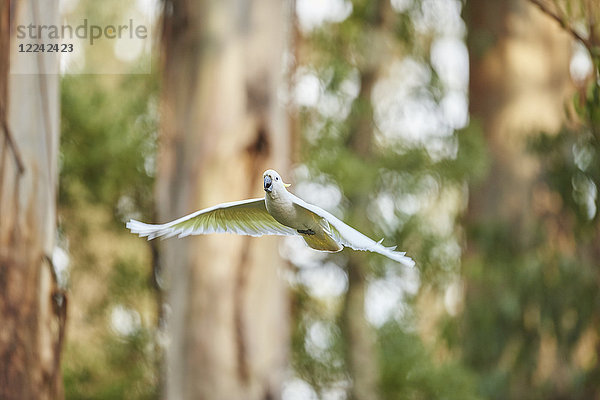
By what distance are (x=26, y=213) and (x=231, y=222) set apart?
0.56 m

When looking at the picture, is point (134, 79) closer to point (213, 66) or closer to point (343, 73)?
point (343, 73)

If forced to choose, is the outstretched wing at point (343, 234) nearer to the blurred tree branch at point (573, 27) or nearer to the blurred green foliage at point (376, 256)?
the blurred tree branch at point (573, 27)

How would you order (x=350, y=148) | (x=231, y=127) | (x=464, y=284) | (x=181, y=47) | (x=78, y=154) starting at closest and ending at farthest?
(x=231, y=127) → (x=181, y=47) → (x=78, y=154) → (x=350, y=148) → (x=464, y=284)

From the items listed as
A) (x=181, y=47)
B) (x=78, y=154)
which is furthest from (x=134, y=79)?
(x=181, y=47)

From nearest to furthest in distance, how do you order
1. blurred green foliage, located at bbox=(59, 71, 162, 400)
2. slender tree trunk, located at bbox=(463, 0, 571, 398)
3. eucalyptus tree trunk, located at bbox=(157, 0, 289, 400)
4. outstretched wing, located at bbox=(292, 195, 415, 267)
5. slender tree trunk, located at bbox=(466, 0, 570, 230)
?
outstretched wing, located at bbox=(292, 195, 415, 267) < eucalyptus tree trunk, located at bbox=(157, 0, 289, 400) < blurred green foliage, located at bbox=(59, 71, 162, 400) < slender tree trunk, located at bbox=(463, 0, 571, 398) < slender tree trunk, located at bbox=(466, 0, 570, 230)

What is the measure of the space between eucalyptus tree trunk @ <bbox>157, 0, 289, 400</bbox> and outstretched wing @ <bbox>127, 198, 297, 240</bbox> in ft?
4.36

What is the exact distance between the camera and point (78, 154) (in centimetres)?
282

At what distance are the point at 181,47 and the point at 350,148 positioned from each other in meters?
1.20

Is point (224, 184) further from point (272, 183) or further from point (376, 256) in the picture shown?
point (272, 183)

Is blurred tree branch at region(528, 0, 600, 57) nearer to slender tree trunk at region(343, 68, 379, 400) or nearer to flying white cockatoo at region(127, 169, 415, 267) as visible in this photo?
flying white cockatoo at region(127, 169, 415, 267)

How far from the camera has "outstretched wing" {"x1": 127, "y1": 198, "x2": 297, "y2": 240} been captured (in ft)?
1.33

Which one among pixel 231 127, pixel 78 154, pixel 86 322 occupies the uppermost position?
pixel 231 127

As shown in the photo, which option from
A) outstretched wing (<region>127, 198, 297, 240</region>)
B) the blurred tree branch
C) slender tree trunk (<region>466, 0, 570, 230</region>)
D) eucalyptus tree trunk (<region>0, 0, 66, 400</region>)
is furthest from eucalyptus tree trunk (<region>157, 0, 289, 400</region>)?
slender tree trunk (<region>466, 0, 570, 230</region>)

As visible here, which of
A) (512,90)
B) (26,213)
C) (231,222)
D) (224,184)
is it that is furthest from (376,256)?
(231,222)
